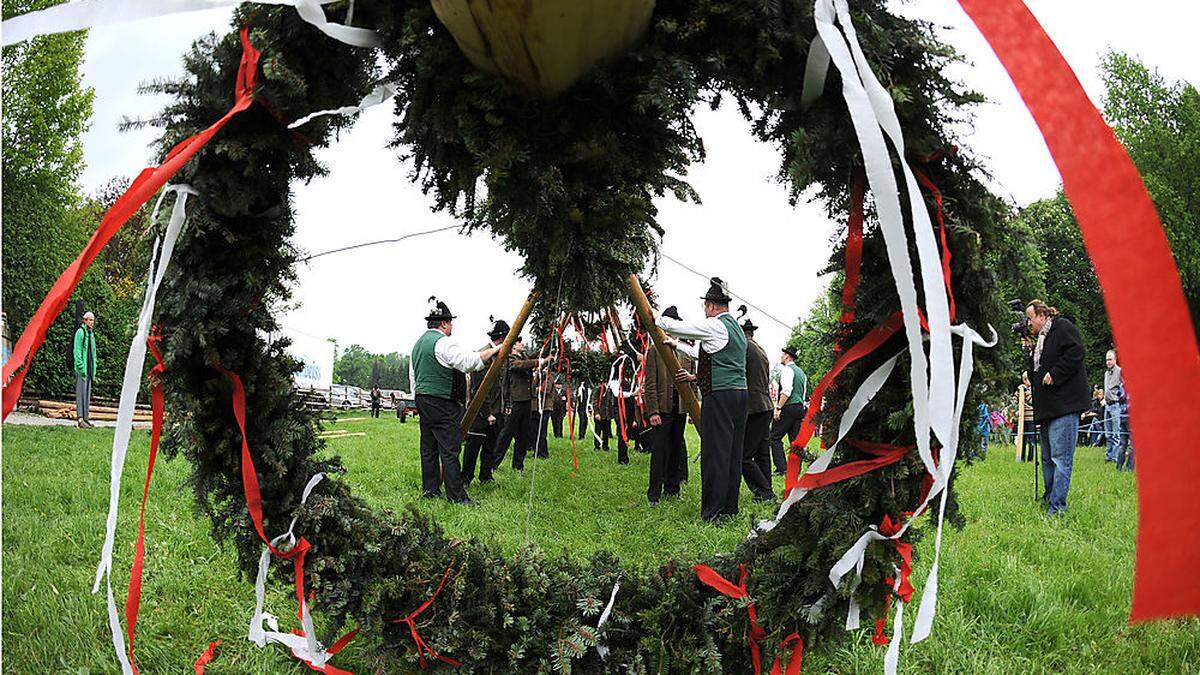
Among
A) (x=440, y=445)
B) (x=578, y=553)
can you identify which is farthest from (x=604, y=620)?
(x=440, y=445)

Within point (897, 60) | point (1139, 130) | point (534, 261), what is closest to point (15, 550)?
point (534, 261)

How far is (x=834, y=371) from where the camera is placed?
2.20 metres

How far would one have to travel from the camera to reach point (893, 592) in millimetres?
2143

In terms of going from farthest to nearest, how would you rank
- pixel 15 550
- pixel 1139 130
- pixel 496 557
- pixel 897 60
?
pixel 1139 130, pixel 15 550, pixel 496 557, pixel 897 60

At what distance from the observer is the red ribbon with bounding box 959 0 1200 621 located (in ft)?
3.88

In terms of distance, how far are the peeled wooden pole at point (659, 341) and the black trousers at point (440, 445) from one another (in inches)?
87.4

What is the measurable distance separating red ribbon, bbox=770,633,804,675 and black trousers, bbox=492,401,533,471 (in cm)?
656

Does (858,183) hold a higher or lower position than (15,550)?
higher

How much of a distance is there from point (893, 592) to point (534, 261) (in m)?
1.76

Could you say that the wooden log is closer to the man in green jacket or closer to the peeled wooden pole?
the peeled wooden pole

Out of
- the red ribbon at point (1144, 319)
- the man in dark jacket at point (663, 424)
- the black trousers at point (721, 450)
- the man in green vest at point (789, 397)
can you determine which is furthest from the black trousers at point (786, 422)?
the red ribbon at point (1144, 319)

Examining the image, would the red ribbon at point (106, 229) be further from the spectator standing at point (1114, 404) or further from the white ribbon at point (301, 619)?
the spectator standing at point (1114, 404)

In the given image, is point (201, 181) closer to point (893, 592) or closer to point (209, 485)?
point (209, 485)

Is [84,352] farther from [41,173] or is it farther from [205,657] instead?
[205,657]
